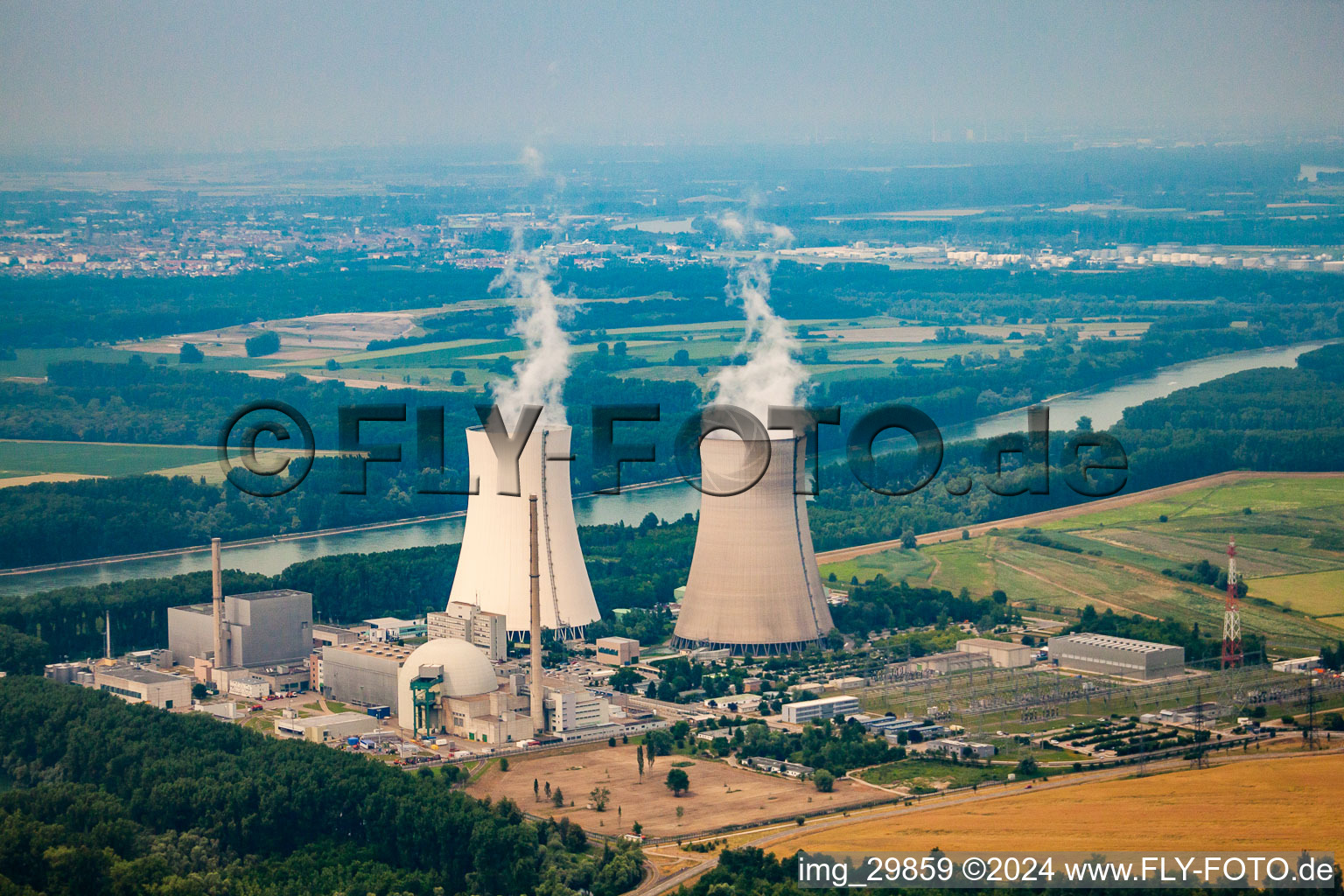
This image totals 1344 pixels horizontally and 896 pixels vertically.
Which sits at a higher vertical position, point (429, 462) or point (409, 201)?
point (409, 201)

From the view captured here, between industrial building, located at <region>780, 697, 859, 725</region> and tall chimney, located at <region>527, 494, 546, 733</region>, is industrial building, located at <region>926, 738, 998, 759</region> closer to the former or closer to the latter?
industrial building, located at <region>780, 697, 859, 725</region>

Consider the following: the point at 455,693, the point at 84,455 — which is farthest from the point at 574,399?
the point at 455,693

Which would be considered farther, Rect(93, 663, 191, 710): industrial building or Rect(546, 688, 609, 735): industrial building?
Rect(93, 663, 191, 710): industrial building

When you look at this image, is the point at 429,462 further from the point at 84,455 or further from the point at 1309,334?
the point at 1309,334

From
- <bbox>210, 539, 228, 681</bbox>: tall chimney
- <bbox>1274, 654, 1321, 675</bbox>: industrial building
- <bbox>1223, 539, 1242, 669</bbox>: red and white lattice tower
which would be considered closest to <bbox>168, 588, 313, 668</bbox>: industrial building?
<bbox>210, 539, 228, 681</bbox>: tall chimney

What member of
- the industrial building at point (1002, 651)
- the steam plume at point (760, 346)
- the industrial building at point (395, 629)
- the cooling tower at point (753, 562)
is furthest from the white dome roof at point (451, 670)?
the industrial building at point (1002, 651)

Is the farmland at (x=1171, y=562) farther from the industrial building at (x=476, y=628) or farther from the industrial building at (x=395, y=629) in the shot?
the industrial building at (x=476, y=628)

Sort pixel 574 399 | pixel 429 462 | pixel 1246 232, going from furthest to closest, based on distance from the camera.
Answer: pixel 1246 232 < pixel 574 399 < pixel 429 462
